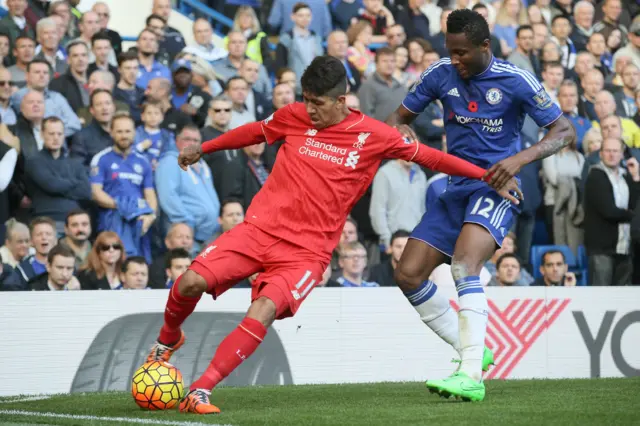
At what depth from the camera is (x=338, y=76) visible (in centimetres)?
716

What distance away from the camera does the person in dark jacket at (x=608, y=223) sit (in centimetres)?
1339

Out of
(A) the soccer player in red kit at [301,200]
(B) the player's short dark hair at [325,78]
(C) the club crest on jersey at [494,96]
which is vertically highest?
(B) the player's short dark hair at [325,78]

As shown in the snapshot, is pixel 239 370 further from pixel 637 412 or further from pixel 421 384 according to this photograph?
pixel 637 412

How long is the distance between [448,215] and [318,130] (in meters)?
1.28

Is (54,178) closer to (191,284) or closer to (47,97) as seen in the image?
(47,97)

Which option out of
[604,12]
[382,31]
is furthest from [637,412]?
[604,12]

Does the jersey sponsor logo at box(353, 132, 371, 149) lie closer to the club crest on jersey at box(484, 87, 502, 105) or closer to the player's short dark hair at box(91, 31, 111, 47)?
the club crest on jersey at box(484, 87, 502, 105)

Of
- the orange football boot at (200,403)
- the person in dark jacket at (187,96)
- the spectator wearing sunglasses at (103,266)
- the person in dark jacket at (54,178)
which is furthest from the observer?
the person in dark jacket at (187,96)

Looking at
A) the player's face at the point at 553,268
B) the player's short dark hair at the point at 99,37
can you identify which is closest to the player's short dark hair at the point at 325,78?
the player's face at the point at 553,268

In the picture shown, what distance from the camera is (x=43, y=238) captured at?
10641 millimetres

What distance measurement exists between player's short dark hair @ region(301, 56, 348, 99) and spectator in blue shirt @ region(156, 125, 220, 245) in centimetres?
496

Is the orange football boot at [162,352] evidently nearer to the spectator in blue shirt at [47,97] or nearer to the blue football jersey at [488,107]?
the blue football jersey at [488,107]

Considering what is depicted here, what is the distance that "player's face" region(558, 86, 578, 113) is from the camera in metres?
14.9

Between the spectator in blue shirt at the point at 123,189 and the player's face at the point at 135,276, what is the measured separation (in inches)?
37.1
